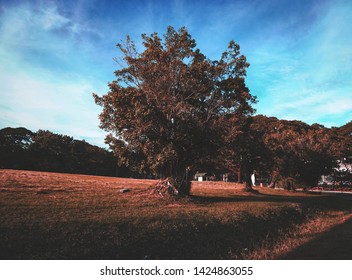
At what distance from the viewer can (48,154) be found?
8500cm

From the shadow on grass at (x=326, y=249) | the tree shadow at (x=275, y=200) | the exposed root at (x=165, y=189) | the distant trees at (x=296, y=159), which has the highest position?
the distant trees at (x=296, y=159)

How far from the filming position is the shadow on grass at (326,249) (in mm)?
10031

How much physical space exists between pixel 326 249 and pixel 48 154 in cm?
8748

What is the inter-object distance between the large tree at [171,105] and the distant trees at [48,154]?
228 feet

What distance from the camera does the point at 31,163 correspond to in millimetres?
82250

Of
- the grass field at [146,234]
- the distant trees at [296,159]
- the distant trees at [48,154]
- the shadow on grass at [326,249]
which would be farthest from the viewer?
the distant trees at [48,154]

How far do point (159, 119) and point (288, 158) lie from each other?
30371 millimetres

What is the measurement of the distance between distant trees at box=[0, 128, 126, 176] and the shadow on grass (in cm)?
8339

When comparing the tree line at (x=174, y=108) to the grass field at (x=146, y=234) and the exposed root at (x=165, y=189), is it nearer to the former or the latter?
the exposed root at (x=165, y=189)

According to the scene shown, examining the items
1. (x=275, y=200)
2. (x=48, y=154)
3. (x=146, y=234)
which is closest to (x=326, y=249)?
(x=146, y=234)

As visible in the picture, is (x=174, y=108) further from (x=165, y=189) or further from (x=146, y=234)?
(x=146, y=234)

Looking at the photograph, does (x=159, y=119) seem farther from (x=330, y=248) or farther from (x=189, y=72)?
(x=330, y=248)

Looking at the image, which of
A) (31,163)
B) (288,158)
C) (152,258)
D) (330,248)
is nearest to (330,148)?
(288,158)

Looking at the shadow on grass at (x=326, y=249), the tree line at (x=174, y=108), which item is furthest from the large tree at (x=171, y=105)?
the shadow on grass at (x=326, y=249)
